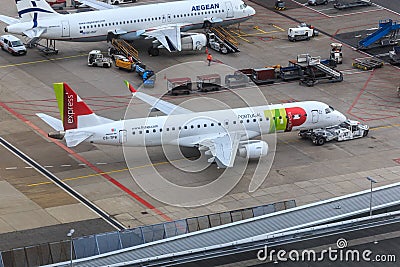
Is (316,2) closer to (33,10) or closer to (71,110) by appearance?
(33,10)

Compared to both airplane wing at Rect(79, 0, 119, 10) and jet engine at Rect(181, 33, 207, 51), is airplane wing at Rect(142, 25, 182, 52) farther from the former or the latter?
airplane wing at Rect(79, 0, 119, 10)

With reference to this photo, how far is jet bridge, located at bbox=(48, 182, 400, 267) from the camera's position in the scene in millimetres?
69188

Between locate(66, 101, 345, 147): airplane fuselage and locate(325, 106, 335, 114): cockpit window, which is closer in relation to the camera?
locate(66, 101, 345, 147): airplane fuselage

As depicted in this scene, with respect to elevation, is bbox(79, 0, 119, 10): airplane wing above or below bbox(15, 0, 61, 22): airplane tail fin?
below

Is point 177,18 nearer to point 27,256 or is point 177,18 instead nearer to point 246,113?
point 246,113

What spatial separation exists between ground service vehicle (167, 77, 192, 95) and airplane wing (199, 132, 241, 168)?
18.1 meters

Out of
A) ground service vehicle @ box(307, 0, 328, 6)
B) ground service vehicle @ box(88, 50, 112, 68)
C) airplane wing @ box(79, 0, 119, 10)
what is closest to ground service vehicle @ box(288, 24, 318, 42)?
ground service vehicle @ box(307, 0, 328, 6)

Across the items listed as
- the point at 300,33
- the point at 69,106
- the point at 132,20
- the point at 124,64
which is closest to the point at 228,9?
the point at 300,33

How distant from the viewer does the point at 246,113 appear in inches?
3661

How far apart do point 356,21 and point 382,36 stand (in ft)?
31.5

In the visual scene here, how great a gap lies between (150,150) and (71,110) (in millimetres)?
9506

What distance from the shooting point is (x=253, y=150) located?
90.4 metres

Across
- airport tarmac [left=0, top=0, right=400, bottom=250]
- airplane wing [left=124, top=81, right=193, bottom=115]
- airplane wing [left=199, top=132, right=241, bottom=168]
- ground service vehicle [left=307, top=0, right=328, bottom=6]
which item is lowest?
airport tarmac [left=0, top=0, right=400, bottom=250]

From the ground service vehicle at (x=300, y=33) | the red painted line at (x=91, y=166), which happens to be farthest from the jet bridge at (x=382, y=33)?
the red painted line at (x=91, y=166)
